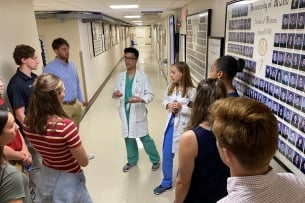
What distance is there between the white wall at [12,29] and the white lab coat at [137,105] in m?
1.14

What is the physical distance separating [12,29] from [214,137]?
2328mm

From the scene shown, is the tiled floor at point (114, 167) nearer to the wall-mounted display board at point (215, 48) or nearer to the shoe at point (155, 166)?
the shoe at point (155, 166)

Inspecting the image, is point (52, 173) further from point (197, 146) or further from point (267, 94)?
point (267, 94)

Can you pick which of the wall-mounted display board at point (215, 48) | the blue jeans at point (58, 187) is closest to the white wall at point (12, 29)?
the blue jeans at point (58, 187)

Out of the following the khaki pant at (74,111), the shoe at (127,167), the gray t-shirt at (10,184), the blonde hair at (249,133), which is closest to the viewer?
the blonde hair at (249,133)

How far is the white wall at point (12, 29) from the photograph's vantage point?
7.29 ft

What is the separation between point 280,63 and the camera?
1.45m

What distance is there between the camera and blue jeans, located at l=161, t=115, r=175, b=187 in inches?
94.4

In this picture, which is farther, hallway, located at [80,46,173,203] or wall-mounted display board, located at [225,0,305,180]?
hallway, located at [80,46,173,203]

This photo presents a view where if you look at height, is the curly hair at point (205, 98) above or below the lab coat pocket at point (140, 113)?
above

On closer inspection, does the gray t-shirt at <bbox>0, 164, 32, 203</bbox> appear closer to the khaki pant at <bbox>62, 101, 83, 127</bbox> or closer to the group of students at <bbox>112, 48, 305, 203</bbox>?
the group of students at <bbox>112, 48, 305, 203</bbox>

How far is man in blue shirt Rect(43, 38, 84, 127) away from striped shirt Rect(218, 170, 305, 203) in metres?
2.49

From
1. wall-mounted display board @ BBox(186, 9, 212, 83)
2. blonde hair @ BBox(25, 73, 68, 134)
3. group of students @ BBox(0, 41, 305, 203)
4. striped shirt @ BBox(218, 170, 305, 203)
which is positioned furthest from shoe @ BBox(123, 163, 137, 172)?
striped shirt @ BBox(218, 170, 305, 203)

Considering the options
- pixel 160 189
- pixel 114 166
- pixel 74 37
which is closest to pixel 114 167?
pixel 114 166
